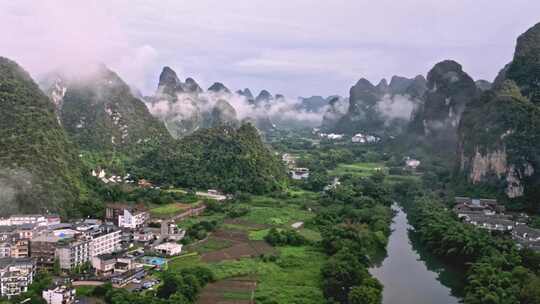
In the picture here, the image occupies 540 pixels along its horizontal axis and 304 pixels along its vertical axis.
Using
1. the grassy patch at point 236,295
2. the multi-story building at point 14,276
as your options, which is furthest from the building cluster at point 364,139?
the multi-story building at point 14,276

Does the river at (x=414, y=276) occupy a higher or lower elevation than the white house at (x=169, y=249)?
lower

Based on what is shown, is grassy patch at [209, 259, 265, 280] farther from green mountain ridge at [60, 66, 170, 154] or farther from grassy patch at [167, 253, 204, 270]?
green mountain ridge at [60, 66, 170, 154]

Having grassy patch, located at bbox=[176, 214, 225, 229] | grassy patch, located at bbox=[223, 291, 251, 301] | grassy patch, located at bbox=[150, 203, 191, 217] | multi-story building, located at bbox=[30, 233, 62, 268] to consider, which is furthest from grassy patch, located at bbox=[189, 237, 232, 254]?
multi-story building, located at bbox=[30, 233, 62, 268]

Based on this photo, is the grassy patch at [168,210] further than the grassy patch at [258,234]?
Yes

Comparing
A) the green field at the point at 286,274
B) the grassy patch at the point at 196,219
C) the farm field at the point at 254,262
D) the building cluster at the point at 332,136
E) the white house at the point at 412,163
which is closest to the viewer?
the green field at the point at 286,274

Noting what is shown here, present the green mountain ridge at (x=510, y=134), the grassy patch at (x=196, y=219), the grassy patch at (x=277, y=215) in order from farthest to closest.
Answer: the green mountain ridge at (x=510, y=134) < the grassy patch at (x=277, y=215) < the grassy patch at (x=196, y=219)

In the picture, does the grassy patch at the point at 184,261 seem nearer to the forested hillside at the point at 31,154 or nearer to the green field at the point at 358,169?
the forested hillside at the point at 31,154

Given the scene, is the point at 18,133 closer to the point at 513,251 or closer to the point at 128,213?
the point at 128,213

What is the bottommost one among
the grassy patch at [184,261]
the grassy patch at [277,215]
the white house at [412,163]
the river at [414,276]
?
the river at [414,276]

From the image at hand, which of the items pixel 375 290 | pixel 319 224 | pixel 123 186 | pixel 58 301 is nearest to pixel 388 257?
pixel 319 224
